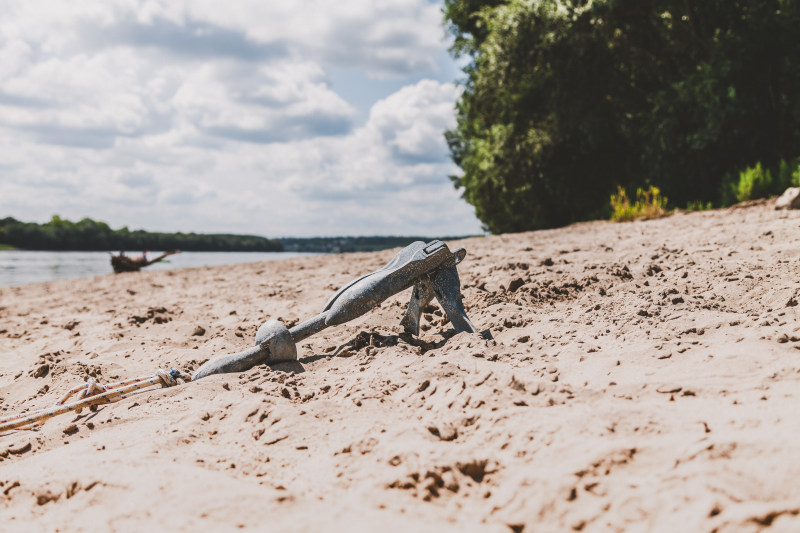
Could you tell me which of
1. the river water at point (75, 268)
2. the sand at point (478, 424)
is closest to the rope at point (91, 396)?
the sand at point (478, 424)

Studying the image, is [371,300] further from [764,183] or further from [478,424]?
[764,183]

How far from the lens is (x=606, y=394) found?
2.18 m

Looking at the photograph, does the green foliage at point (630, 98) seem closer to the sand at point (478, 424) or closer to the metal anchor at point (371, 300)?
the sand at point (478, 424)

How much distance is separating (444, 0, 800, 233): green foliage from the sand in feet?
26.2

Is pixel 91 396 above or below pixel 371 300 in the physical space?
below

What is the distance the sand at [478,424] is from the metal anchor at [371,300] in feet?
0.45

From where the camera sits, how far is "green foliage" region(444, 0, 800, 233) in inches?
417

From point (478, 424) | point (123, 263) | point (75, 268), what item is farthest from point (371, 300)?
point (75, 268)

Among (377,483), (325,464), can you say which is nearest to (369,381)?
(325,464)

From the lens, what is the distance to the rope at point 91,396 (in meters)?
2.61

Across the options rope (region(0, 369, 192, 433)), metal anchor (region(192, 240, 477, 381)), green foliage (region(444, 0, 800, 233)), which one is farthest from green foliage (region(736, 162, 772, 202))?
rope (region(0, 369, 192, 433))

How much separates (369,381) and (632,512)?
55.9 inches

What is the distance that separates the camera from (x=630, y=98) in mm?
12820

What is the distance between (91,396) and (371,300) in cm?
154
